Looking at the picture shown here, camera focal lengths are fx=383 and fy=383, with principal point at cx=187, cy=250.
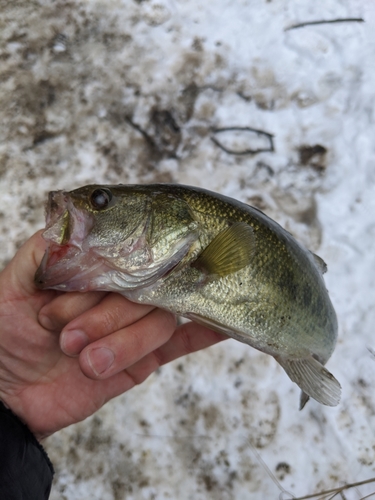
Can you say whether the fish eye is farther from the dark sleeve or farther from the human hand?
the dark sleeve

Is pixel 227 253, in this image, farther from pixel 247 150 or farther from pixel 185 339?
pixel 247 150

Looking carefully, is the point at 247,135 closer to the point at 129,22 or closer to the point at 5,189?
the point at 129,22

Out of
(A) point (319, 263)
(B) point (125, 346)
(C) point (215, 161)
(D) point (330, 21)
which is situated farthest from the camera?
(D) point (330, 21)

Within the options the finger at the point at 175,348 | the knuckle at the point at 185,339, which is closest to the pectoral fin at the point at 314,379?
the finger at the point at 175,348

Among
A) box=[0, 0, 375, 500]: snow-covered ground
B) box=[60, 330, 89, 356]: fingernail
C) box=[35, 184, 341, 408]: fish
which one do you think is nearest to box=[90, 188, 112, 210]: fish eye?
box=[35, 184, 341, 408]: fish

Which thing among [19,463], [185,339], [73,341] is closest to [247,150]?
[185,339]

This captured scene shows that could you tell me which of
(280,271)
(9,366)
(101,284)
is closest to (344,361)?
(280,271)

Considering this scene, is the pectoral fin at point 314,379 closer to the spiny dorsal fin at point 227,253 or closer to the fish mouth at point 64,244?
the spiny dorsal fin at point 227,253

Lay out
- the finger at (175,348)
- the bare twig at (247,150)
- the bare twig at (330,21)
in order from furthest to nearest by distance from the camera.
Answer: the bare twig at (330,21) < the bare twig at (247,150) < the finger at (175,348)
